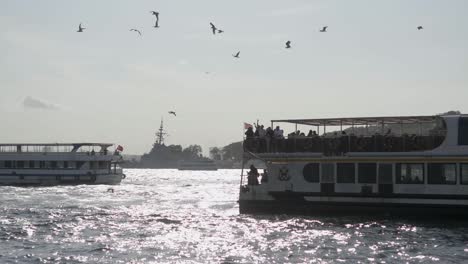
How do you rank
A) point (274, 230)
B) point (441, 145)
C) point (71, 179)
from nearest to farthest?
point (274, 230), point (441, 145), point (71, 179)

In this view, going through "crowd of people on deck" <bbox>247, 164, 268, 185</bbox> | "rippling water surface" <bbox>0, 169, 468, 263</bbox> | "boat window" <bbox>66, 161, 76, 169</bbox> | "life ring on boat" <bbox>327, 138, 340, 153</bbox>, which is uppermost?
"life ring on boat" <bbox>327, 138, 340, 153</bbox>

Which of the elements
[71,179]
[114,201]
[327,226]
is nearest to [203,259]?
[327,226]

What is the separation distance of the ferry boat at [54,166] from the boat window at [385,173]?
48465 mm

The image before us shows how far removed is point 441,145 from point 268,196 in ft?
31.2

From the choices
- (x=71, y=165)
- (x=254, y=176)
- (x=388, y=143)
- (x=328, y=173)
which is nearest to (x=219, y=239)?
(x=328, y=173)

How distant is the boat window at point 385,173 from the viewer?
35031 millimetres

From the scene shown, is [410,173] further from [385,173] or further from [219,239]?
[219,239]

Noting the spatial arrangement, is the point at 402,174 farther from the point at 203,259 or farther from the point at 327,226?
the point at 203,259

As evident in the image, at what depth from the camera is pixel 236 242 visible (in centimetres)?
2772

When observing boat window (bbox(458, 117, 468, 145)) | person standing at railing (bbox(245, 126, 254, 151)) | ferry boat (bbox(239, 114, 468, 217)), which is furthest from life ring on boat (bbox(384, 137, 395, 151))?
person standing at railing (bbox(245, 126, 254, 151))

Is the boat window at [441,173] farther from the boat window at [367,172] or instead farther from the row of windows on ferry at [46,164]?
the row of windows on ferry at [46,164]

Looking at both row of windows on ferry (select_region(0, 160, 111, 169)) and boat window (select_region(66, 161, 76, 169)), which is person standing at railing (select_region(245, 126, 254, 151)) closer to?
row of windows on ferry (select_region(0, 160, 111, 169))

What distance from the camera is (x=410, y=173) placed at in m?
34.6

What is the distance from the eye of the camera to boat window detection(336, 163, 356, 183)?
35.8m
